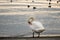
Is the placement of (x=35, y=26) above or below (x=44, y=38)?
above

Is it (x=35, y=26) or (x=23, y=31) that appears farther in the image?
(x=23, y=31)

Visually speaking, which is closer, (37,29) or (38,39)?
(37,29)

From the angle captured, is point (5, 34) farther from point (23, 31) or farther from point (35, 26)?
point (35, 26)

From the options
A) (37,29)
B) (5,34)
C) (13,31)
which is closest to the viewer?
(37,29)

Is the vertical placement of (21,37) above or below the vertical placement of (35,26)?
below

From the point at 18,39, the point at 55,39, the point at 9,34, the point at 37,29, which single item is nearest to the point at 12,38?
the point at 18,39

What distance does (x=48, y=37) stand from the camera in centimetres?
379

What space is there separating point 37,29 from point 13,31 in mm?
1230

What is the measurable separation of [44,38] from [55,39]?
24cm

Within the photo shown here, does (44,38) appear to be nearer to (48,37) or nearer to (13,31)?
(48,37)

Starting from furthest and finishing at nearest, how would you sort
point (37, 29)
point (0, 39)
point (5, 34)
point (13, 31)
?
1. point (13, 31)
2. point (5, 34)
3. point (0, 39)
4. point (37, 29)

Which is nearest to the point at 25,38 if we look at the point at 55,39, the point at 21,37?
the point at 21,37

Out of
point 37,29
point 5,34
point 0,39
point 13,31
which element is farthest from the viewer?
point 13,31

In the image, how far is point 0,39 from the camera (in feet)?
11.8
